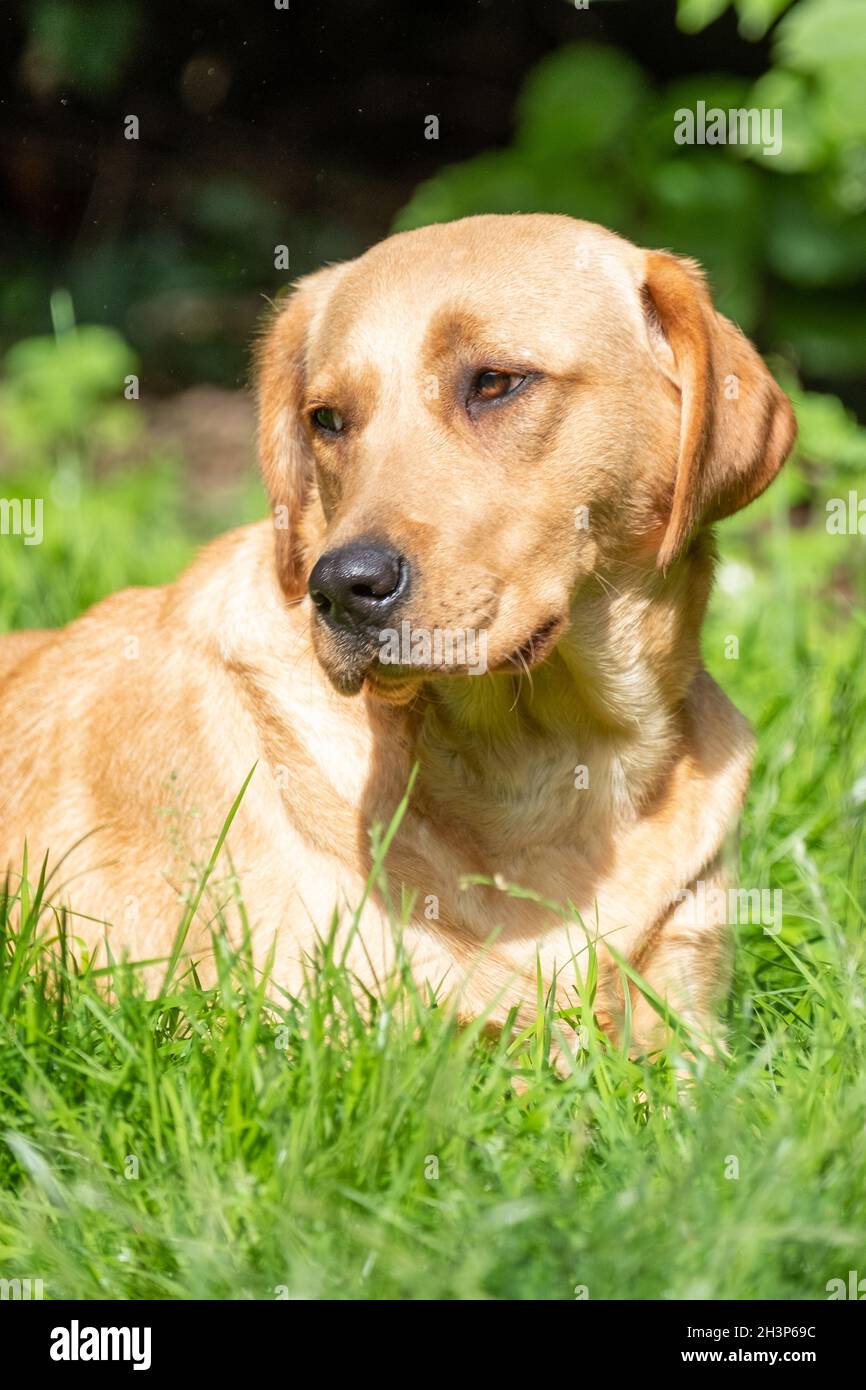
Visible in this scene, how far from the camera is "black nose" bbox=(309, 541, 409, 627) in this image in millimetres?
2854

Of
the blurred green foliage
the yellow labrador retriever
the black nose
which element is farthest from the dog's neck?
the blurred green foliage

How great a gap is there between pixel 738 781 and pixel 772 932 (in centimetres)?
40

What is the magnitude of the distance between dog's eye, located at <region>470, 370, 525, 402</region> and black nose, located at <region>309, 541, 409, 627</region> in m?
0.48

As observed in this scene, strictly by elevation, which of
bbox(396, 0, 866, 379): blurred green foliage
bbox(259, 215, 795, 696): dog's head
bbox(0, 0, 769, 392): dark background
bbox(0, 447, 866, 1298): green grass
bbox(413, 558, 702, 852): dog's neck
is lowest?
bbox(0, 447, 866, 1298): green grass

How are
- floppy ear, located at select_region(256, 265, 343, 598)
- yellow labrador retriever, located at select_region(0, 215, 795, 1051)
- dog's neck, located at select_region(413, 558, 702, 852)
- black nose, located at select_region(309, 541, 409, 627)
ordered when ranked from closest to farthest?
black nose, located at select_region(309, 541, 409, 627) → yellow labrador retriever, located at select_region(0, 215, 795, 1051) → dog's neck, located at select_region(413, 558, 702, 852) → floppy ear, located at select_region(256, 265, 343, 598)

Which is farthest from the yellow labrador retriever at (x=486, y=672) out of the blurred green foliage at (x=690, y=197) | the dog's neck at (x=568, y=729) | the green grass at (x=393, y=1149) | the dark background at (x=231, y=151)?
the dark background at (x=231, y=151)

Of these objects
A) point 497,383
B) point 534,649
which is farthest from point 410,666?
point 497,383

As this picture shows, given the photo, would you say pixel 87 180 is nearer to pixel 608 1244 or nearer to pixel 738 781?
pixel 738 781

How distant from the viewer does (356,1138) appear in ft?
8.48

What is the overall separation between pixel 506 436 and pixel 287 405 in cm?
69

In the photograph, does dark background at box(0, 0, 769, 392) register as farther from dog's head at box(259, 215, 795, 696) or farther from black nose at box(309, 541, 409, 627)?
black nose at box(309, 541, 409, 627)

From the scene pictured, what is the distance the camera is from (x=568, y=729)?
342cm

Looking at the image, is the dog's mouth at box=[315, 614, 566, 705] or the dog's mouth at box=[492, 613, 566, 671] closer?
the dog's mouth at box=[315, 614, 566, 705]

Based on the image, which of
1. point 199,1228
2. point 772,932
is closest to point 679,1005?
point 772,932
